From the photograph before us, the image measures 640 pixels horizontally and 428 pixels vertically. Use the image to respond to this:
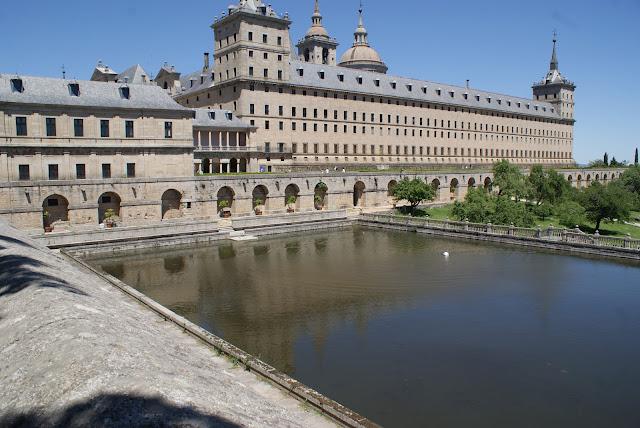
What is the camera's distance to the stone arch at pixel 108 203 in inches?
1699

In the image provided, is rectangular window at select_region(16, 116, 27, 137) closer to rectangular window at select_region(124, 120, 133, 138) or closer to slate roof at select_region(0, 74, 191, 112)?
slate roof at select_region(0, 74, 191, 112)

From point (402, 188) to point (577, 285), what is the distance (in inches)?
1130

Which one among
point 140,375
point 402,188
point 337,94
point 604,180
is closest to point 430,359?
point 140,375

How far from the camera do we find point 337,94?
72.1 m

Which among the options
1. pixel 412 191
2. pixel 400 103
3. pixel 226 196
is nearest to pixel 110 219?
pixel 226 196

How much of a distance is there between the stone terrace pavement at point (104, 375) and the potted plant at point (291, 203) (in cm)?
3768

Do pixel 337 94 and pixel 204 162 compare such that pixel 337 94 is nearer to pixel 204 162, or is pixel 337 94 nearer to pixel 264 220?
pixel 204 162

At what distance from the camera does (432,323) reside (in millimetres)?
21781

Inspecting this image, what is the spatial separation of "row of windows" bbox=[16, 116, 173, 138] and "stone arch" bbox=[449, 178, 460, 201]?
129 feet

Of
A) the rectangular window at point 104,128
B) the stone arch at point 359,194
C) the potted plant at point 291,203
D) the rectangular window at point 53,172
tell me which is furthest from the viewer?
the stone arch at point 359,194

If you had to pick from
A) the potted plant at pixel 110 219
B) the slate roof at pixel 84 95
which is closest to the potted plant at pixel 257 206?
the slate roof at pixel 84 95

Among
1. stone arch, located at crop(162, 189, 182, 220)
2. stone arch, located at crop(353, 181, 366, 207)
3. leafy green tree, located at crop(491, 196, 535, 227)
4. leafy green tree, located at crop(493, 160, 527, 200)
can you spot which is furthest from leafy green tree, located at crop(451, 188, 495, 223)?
stone arch, located at crop(162, 189, 182, 220)

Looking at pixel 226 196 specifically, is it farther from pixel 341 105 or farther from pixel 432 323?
pixel 432 323

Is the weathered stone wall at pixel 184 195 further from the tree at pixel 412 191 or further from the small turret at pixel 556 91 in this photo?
the small turret at pixel 556 91
